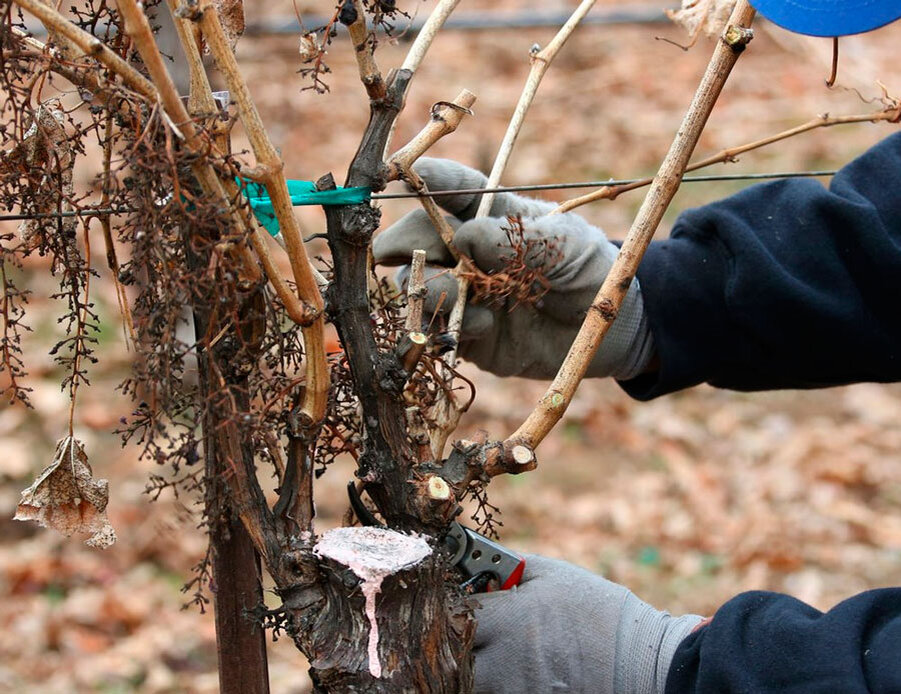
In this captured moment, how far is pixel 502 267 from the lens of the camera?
1.63 m

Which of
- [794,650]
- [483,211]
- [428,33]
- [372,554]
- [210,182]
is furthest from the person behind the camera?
[483,211]

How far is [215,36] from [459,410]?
2.32ft

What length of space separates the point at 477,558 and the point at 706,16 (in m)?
0.89

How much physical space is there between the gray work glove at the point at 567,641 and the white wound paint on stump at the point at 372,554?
0.90 feet

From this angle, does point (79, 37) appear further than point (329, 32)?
No

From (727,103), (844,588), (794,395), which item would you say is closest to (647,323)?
(844,588)

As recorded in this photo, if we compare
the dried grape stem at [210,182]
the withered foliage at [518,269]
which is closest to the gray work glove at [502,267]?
the withered foliage at [518,269]

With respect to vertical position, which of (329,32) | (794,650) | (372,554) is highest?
(329,32)

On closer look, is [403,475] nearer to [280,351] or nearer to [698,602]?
[280,351]

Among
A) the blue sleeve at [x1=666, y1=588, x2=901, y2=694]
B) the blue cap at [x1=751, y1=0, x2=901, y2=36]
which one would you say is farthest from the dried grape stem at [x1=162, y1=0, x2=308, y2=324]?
the blue sleeve at [x1=666, y1=588, x2=901, y2=694]

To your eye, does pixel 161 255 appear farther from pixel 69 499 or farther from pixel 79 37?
pixel 69 499

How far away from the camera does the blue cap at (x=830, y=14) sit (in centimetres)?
115

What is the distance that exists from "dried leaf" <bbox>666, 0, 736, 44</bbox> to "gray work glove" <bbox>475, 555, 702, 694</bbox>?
0.86 m

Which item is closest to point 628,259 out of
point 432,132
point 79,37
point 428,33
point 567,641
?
point 432,132
